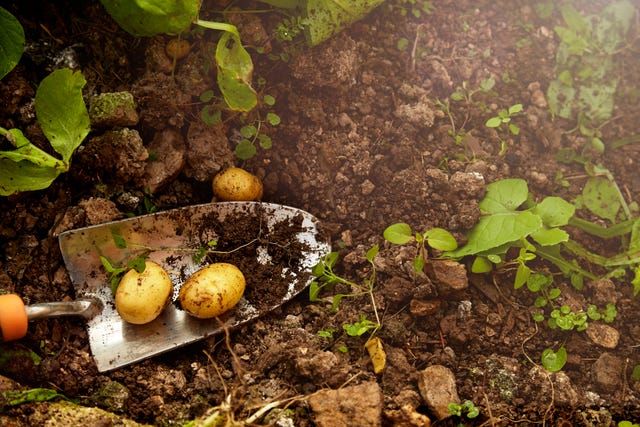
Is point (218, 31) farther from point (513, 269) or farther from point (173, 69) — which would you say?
point (513, 269)

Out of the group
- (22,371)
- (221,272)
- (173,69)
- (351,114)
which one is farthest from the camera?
(351,114)

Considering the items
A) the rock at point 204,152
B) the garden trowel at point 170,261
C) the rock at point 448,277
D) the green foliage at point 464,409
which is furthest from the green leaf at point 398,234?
the rock at point 204,152

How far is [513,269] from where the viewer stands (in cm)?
179

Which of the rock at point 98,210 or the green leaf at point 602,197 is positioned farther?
the green leaf at point 602,197

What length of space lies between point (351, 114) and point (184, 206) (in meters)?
0.71

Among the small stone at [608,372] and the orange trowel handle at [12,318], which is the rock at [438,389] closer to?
the small stone at [608,372]

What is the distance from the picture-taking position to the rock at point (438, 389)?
1.51 m

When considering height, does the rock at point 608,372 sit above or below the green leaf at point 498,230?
below

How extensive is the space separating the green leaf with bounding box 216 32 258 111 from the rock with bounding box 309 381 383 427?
94 centimetres

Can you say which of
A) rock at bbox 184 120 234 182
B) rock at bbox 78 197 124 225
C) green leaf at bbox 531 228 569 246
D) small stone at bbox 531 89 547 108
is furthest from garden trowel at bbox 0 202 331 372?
small stone at bbox 531 89 547 108

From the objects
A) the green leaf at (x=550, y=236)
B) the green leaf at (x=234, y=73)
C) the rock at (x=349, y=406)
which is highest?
the green leaf at (x=234, y=73)

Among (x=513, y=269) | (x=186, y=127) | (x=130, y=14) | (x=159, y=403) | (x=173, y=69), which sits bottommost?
(x=159, y=403)

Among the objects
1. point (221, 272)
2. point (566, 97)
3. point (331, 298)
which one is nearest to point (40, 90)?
point (221, 272)

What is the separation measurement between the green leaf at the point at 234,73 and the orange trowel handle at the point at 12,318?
85 cm
